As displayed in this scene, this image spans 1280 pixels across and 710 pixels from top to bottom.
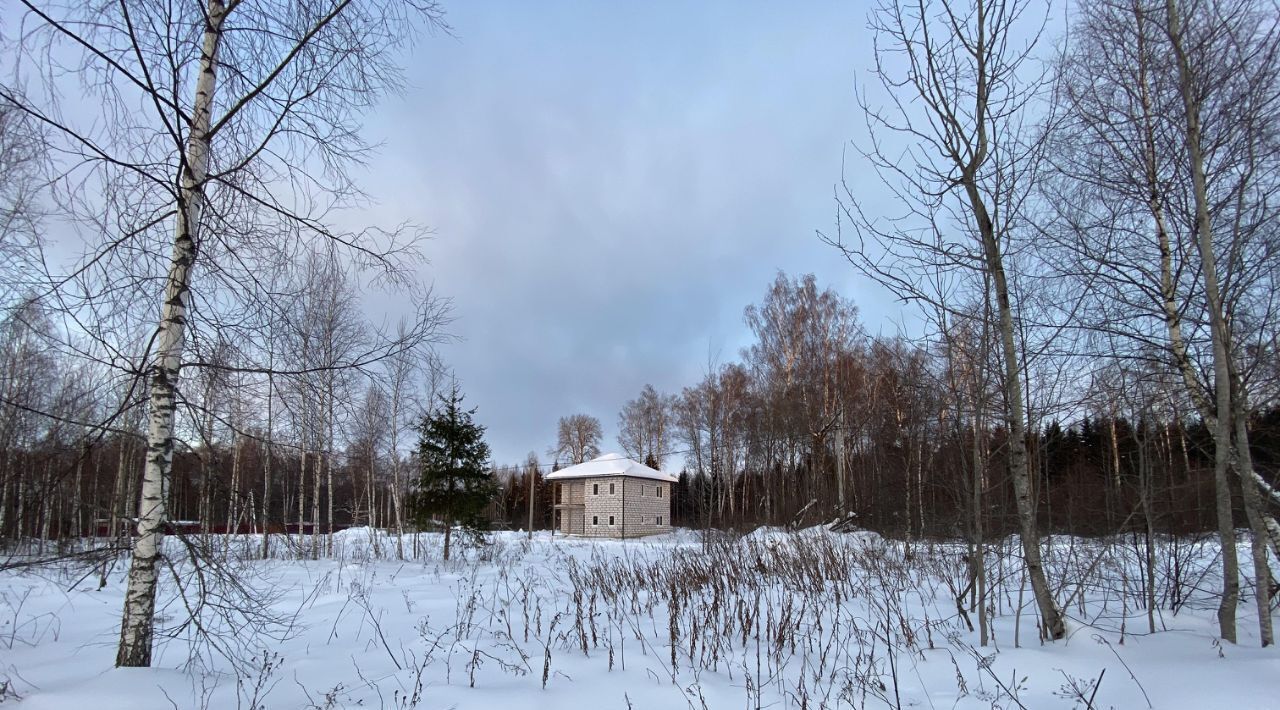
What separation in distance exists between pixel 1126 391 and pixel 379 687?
6.45m

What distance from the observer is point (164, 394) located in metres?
3.79

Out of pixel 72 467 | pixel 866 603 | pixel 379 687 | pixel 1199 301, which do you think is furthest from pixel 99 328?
pixel 1199 301

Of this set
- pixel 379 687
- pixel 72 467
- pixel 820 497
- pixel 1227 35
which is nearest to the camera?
pixel 72 467

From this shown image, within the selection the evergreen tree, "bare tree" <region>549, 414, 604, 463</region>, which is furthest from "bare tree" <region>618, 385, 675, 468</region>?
the evergreen tree

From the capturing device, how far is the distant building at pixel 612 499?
3183 centimetres

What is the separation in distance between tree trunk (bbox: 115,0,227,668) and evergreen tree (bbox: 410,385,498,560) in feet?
40.6

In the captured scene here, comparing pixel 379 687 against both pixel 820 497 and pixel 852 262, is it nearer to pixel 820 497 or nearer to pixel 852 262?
pixel 852 262

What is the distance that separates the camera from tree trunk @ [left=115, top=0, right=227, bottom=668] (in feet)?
12.1

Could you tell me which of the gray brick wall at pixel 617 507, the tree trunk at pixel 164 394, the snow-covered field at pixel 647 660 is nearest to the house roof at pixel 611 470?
the gray brick wall at pixel 617 507

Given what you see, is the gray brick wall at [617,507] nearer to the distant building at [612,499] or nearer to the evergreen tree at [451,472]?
the distant building at [612,499]

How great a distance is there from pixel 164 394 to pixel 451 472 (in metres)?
12.8

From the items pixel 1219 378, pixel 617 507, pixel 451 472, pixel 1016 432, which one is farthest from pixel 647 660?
pixel 617 507

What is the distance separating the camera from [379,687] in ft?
12.7

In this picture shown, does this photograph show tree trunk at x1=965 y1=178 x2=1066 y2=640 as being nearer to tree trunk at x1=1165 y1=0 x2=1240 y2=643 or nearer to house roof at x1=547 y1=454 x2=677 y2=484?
tree trunk at x1=1165 y1=0 x2=1240 y2=643
